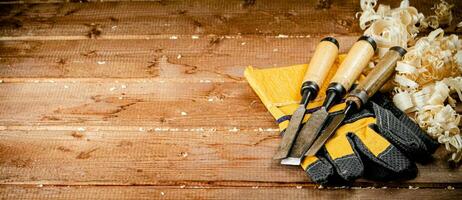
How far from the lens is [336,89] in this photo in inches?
51.4

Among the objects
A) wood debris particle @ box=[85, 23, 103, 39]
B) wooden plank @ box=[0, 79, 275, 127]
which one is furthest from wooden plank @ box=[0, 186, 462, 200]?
wood debris particle @ box=[85, 23, 103, 39]

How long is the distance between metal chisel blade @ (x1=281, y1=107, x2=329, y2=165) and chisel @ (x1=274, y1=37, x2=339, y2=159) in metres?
0.02

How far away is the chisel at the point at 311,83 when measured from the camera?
124 centimetres

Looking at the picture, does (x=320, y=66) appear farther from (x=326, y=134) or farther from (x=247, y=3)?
(x=247, y=3)

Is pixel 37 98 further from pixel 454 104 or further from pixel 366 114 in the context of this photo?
pixel 454 104

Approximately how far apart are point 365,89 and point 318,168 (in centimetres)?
27

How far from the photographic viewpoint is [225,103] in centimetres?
142

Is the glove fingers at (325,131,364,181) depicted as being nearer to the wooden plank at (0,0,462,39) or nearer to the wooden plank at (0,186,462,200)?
the wooden plank at (0,186,462,200)

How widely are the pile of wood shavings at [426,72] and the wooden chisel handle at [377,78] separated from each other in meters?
0.02

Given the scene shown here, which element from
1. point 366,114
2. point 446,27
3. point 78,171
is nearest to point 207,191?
point 78,171

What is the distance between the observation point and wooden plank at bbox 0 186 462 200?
1.19 m

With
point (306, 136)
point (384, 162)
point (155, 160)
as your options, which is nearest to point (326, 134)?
point (306, 136)

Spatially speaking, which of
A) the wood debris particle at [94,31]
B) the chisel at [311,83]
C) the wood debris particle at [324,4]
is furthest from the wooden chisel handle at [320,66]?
the wood debris particle at [94,31]

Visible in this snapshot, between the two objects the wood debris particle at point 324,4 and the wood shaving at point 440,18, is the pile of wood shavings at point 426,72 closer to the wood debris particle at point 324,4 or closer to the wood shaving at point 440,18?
the wood shaving at point 440,18
